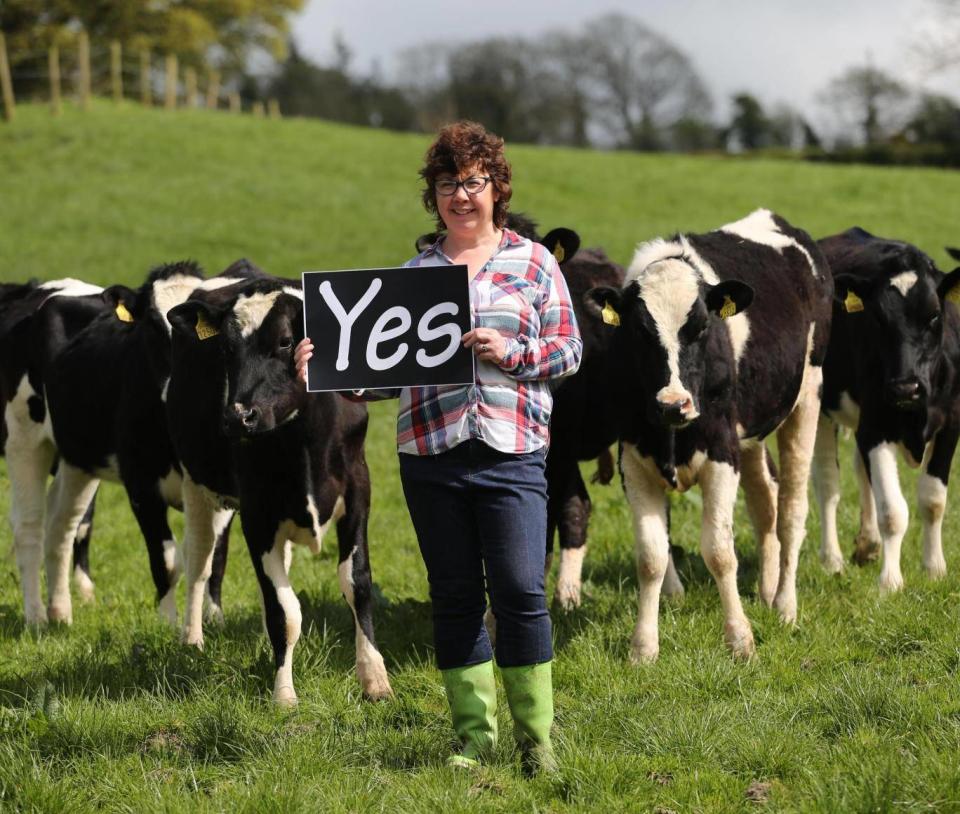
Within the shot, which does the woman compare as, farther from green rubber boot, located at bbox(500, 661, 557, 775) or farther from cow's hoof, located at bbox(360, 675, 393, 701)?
cow's hoof, located at bbox(360, 675, 393, 701)

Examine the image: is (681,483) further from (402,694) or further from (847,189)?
(847,189)

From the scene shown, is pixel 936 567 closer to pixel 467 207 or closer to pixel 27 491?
pixel 467 207

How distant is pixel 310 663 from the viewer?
6324mm

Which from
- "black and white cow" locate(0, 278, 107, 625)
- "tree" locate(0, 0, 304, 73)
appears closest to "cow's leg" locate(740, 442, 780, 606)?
"black and white cow" locate(0, 278, 107, 625)

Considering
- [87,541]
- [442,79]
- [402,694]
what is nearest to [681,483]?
[402,694]

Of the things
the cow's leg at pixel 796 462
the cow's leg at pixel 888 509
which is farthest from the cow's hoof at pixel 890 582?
the cow's leg at pixel 796 462

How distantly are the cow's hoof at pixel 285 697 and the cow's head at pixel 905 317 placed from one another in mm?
3888

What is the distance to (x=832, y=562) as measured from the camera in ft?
26.9

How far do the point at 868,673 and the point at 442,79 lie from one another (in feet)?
233

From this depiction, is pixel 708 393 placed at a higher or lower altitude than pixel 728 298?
lower

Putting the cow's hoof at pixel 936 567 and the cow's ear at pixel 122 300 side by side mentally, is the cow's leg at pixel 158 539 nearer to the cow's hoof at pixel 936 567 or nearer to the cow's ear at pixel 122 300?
the cow's ear at pixel 122 300

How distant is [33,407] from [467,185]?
5.14m

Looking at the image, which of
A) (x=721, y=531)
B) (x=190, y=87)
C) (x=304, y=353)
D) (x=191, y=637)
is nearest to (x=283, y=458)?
(x=304, y=353)

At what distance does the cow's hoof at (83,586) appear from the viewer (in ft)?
28.1
